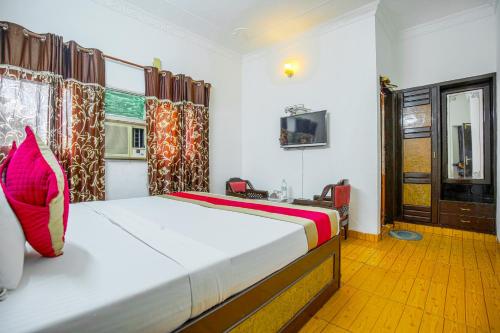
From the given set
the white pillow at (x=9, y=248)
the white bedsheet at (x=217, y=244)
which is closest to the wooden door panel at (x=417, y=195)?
the white bedsheet at (x=217, y=244)

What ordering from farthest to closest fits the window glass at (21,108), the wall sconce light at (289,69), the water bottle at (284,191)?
the wall sconce light at (289,69)
the water bottle at (284,191)
the window glass at (21,108)

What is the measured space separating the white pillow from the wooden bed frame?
0.54m

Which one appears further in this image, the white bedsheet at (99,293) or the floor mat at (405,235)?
the floor mat at (405,235)

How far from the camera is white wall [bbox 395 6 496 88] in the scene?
322cm

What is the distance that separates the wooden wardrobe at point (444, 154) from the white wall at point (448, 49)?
0.28 m

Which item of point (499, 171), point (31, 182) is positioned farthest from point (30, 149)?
point (499, 171)

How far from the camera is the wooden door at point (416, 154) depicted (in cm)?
347

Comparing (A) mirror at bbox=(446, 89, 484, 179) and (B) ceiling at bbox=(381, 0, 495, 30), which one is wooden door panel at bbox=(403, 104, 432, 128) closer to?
(A) mirror at bbox=(446, 89, 484, 179)

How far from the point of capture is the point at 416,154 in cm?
357

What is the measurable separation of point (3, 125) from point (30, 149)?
6.29 ft

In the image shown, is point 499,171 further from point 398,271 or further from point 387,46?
point 387,46

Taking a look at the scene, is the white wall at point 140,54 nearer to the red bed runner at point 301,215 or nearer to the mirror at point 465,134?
the red bed runner at point 301,215

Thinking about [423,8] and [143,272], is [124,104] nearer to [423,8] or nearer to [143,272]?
[143,272]

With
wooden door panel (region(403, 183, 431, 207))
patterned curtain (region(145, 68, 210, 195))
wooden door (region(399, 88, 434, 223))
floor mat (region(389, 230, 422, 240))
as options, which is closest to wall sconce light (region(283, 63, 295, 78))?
patterned curtain (region(145, 68, 210, 195))
